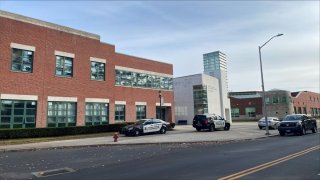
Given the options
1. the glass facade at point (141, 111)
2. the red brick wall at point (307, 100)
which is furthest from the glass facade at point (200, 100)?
the red brick wall at point (307, 100)

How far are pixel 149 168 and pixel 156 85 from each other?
33.5m

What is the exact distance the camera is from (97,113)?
34.5 meters

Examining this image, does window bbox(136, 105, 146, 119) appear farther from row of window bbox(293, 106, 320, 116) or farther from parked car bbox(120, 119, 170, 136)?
row of window bbox(293, 106, 320, 116)

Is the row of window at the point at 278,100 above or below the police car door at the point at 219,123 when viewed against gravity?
above

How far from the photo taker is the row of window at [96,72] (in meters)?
27.8

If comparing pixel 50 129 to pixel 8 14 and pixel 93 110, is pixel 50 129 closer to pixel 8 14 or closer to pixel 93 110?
pixel 93 110

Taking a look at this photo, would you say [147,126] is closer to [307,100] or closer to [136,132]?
[136,132]

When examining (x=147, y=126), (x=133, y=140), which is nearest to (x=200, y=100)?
(x=147, y=126)

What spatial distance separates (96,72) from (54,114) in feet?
24.0

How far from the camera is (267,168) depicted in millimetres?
10453

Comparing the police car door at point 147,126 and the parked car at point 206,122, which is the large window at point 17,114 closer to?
the police car door at point 147,126

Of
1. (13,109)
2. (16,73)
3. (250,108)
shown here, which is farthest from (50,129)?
(250,108)

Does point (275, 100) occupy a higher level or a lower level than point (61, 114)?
higher

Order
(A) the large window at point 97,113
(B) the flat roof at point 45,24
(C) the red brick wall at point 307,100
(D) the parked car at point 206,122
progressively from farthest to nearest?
(C) the red brick wall at point 307,100, (D) the parked car at point 206,122, (A) the large window at point 97,113, (B) the flat roof at point 45,24
